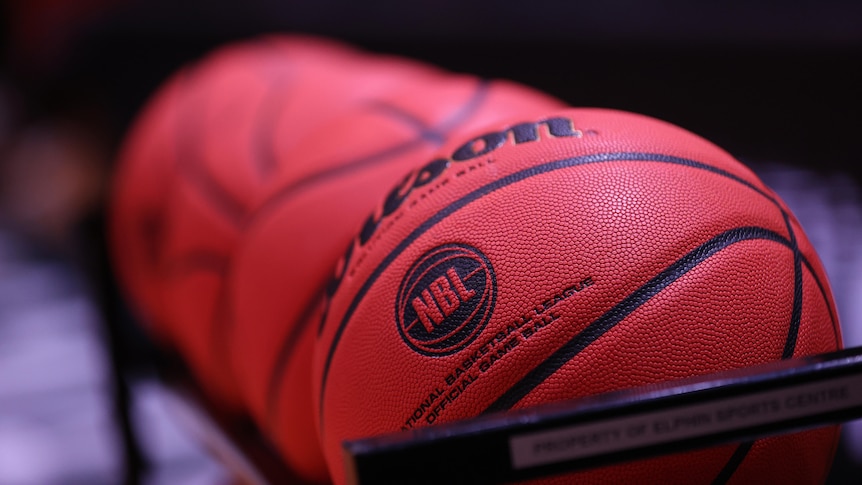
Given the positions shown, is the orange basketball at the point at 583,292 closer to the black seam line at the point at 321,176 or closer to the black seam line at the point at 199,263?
the black seam line at the point at 321,176

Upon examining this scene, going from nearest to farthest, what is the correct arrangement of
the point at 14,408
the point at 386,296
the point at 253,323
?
the point at 386,296
the point at 253,323
the point at 14,408

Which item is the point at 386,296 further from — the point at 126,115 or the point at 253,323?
the point at 126,115

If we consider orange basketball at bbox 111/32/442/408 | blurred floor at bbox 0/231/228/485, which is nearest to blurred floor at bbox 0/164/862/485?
blurred floor at bbox 0/231/228/485

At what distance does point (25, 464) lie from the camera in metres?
1.97

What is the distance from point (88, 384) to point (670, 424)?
2.22 meters

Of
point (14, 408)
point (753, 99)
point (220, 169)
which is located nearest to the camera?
point (220, 169)

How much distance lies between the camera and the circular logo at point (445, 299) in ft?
2.31

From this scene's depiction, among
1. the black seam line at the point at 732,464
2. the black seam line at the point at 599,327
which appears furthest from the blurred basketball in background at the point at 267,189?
the black seam line at the point at 732,464

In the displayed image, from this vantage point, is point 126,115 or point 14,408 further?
point 126,115

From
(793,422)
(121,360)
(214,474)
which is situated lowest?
(793,422)

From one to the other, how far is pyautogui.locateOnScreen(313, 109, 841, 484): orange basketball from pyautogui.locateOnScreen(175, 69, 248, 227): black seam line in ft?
2.02

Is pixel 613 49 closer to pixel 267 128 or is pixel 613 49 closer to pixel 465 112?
pixel 267 128

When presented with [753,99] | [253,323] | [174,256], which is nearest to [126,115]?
[174,256]

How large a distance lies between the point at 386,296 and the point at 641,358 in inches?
9.4
